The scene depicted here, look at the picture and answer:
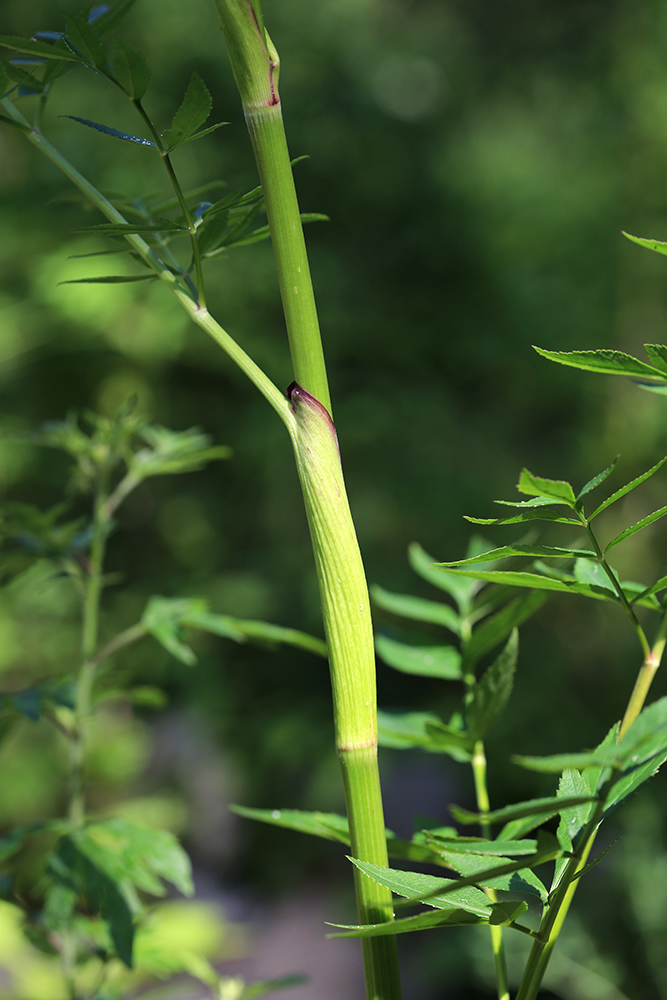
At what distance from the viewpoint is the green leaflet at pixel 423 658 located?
1.24 feet

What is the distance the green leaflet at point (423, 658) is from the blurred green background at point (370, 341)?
186 centimetres

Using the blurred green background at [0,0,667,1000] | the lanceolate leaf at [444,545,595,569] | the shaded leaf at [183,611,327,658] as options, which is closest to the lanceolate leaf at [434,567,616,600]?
the lanceolate leaf at [444,545,595,569]

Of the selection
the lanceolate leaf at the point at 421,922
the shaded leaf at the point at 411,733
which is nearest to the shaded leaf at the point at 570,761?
the lanceolate leaf at the point at 421,922

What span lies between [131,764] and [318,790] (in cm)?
62

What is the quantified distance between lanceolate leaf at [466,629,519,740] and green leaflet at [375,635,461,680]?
79 mm

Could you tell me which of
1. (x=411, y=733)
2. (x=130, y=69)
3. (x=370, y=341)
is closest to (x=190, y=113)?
(x=130, y=69)

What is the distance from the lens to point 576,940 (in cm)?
138

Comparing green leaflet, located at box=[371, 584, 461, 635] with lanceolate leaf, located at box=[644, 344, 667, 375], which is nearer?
lanceolate leaf, located at box=[644, 344, 667, 375]

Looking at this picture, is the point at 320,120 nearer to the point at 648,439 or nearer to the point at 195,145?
the point at 195,145

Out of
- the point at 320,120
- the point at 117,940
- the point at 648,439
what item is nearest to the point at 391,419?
the point at 648,439

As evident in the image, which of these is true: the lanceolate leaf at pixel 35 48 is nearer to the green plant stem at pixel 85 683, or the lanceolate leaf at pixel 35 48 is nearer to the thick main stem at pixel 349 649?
the thick main stem at pixel 349 649

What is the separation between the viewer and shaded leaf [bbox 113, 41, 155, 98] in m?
0.21

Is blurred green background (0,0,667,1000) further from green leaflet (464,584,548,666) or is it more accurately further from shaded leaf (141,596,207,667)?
green leaflet (464,584,548,666)

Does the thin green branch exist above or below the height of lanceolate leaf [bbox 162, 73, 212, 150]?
below
